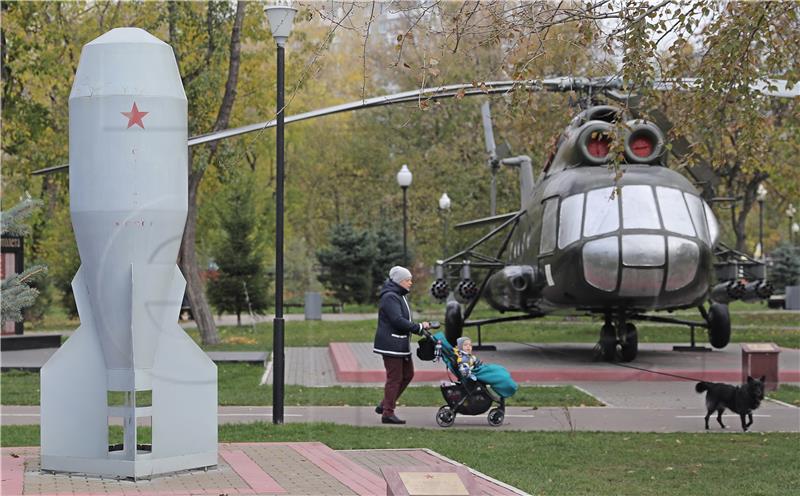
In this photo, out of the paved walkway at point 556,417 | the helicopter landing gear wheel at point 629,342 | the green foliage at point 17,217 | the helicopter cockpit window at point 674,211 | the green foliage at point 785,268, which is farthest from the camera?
the green foliage at point 785,268

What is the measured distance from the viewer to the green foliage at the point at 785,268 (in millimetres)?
49312

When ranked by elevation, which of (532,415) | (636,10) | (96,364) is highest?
(636,10)

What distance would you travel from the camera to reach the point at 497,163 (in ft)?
93.3

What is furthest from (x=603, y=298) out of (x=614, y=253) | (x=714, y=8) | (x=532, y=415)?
(x=714, y=8)

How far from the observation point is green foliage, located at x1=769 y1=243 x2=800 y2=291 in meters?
49.3

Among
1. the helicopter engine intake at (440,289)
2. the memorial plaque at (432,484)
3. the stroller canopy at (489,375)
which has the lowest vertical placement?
the stroller canopy at (489,375)

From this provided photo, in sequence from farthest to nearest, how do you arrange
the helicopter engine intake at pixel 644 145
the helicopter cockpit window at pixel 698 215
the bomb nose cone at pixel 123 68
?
the helicopter engine intake at pixel 644 145
the helicopter cockpit window at pixel 698 215
the bomb nose cone at pixel 123 68

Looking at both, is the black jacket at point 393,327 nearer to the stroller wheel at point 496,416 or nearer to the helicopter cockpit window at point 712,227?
the stroller wheel at point 496,416

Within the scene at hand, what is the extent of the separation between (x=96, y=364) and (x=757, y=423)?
8.43 m

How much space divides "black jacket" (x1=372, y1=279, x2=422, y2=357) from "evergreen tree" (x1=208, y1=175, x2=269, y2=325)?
66.2 ft

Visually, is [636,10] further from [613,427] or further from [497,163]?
[497,163]

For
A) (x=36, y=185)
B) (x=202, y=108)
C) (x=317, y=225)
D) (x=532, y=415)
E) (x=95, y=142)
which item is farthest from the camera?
(x=317, y=225)

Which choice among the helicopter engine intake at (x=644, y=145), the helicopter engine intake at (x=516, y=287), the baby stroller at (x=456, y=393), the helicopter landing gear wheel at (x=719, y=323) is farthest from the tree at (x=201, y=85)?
the baby stroller at (x=456, y=393)

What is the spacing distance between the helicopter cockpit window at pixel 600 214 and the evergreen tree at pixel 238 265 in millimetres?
16164
